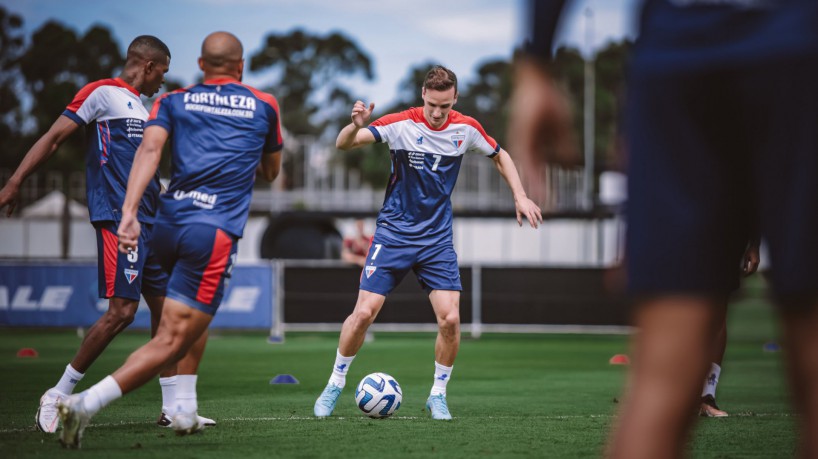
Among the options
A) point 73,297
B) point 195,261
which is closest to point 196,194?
point 195,261

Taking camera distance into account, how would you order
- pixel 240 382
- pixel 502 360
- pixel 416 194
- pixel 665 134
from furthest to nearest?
1. pixel 502 360
2. pixel 240 382
3. pixel 416 194
4. pixel 665 134

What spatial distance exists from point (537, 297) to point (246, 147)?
48.1ft

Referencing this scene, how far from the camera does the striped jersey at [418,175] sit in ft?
25.9

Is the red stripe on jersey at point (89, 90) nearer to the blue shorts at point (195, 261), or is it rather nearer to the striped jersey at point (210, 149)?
the striped jersey at point (210, 149)

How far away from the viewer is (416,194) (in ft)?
26.0

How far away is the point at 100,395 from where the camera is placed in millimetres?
5246

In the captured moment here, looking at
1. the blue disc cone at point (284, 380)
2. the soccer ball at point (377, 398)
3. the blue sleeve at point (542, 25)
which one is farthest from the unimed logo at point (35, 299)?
the blue sleeve at point (542, 25)

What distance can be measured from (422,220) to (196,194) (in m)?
2.55

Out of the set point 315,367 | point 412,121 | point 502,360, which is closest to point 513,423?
point 412,121

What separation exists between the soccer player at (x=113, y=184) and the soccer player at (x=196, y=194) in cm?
104

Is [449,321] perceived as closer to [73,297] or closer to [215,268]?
[215,268]

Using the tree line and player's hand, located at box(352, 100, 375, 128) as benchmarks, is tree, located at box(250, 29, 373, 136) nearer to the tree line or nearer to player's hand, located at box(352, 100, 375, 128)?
the tree line

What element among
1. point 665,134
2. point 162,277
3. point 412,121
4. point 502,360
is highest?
point 412,121

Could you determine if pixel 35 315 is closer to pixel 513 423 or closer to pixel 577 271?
pixel 577 271
